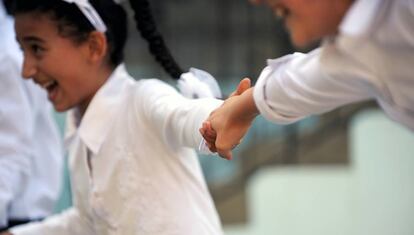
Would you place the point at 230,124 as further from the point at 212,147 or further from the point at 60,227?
the point at 60,227

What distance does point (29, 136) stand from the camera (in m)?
1.77

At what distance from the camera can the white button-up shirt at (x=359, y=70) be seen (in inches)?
35.5

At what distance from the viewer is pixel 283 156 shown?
3967mm

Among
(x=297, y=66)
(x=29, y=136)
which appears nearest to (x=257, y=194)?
(x=29, y=136)

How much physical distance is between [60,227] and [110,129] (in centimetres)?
25

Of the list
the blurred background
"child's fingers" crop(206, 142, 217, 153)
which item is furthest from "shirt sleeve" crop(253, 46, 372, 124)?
the blurred background

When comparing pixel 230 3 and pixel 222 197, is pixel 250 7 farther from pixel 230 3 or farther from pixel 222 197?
pixel 222 197

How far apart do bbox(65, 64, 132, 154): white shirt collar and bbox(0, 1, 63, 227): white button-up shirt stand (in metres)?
0.22

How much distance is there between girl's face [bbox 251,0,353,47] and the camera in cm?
93

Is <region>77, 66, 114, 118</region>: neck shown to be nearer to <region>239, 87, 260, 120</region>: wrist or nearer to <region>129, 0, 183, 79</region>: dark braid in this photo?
<region>129, 0, 183, 79</region>: dark braid

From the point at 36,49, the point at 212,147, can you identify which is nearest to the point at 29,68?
the point at 36,49

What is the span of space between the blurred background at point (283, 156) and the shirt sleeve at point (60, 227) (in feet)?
6.38

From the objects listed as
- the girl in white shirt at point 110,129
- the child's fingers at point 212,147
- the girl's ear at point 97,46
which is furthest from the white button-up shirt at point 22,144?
the child's fingers at point 212,147

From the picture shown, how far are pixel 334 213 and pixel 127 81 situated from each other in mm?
2208
